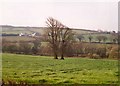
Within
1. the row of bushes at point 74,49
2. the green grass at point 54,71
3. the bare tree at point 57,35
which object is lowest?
the green grass at point 54,71

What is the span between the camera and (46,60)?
834cm

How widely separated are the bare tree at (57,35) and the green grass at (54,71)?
329 millimetres

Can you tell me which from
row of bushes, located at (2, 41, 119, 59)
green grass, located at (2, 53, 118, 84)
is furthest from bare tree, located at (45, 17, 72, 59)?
green grass, located at (2, 53, 118, 84)

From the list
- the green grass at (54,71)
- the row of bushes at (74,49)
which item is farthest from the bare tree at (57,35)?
the green grass at (54,71)

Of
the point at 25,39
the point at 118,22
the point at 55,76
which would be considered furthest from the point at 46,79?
the point at 118,22

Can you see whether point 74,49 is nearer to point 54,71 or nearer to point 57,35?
point 57,35

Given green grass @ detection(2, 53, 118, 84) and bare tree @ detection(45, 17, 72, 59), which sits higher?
bare tree @ detection(45, 17, 72, 59)

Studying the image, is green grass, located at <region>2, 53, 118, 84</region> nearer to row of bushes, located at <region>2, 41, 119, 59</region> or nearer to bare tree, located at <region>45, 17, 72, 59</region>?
row of bushes, located at <region>2, 41, 119, 59</region>

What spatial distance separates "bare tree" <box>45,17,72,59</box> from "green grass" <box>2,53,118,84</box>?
33 centimetres

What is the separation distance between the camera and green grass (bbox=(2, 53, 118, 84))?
7957 millimetres

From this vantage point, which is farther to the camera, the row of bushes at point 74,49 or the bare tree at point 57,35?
the bare tree at point 57,35

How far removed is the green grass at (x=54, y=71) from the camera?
7.96 meters

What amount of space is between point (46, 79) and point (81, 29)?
5.15 ft

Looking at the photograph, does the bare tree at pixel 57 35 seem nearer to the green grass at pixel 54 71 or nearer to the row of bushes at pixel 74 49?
the row of bushes at pixel 74 49
